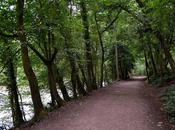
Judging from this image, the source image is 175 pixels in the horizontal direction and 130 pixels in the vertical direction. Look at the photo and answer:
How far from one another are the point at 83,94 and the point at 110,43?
21650mm

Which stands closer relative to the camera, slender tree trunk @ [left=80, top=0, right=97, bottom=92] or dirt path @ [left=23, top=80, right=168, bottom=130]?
dirt path @ [left=23, top=80, right=168, bottom=130]

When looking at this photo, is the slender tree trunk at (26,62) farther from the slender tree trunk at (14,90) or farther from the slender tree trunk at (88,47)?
the slender tree trunk at (88,47)

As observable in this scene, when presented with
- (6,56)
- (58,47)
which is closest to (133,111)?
(58,47)

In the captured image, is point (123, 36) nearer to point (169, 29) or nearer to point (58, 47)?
point (169, 29)

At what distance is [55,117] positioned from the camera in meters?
12.4

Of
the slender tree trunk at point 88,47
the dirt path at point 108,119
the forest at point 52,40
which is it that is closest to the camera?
the dirt path at point 108,119

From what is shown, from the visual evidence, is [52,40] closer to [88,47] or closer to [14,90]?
[14,90]

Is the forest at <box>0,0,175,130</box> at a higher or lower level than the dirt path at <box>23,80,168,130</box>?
higher

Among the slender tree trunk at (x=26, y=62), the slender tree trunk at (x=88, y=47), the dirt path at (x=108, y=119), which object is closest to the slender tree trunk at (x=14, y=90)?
the slender tree trunk at (x=26, y=62)

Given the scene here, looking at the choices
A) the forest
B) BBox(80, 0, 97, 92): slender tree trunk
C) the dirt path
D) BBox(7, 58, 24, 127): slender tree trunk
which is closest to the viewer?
the dirt path

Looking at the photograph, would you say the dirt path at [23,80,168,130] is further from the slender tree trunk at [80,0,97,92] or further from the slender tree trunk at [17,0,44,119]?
the slender tree trunk at [80,0,97,92]

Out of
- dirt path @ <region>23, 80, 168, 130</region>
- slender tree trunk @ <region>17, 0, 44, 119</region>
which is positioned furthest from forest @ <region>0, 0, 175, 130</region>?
dirt path @ <region>23, 80, 168, 130</region>

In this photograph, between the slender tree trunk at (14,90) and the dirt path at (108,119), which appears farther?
the slender tree trunk at (14,90)

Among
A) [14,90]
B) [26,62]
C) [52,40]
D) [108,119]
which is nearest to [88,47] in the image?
[14,90]
